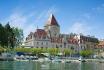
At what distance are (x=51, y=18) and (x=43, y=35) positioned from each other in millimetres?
14245

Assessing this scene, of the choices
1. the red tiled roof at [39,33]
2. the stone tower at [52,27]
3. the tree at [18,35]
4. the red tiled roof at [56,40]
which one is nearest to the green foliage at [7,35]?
the tree at [18,35]

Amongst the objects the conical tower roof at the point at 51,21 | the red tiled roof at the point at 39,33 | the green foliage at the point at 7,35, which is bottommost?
the green foliage at the point at 7,35

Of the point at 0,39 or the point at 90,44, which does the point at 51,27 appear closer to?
the point at 90,44

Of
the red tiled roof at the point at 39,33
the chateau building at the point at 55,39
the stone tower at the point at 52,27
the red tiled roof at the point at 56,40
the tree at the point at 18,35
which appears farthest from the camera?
the stone tower at the point at 52,27

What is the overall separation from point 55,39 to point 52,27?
7.67 metres

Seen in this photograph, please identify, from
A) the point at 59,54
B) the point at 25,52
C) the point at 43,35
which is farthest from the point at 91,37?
the point at 25,52

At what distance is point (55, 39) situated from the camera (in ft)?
415

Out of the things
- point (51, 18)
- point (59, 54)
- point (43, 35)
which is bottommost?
point (59, 54)

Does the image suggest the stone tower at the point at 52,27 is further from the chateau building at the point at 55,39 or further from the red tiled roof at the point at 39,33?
the red tiled roof at the point at 39,33

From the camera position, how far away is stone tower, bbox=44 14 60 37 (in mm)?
131250

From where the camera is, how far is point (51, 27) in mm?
131750

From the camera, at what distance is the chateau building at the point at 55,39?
395ft

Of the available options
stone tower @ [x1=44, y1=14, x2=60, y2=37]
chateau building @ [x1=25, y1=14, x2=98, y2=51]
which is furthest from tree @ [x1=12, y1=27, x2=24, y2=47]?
stone tower @ [x1=44, y1=14, x2=60, y2=37]

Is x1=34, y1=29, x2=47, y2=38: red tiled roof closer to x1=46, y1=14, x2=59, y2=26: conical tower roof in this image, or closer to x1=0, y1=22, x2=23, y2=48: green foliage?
x1=46, y1=14, x2=59, y2=26: conical tower roof
